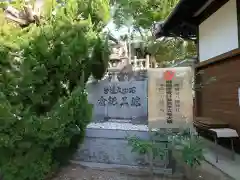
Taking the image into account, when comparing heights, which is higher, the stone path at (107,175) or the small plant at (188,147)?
the small plant at (188,147)

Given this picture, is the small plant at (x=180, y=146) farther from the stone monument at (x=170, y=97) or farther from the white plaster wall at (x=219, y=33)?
the white plaster wall at (x=219, y=33)

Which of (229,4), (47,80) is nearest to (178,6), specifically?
(229,4)

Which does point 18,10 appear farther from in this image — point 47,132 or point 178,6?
point 178,6

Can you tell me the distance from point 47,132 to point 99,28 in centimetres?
223

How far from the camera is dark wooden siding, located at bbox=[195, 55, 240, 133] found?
639cm

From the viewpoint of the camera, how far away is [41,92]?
4.29 metres

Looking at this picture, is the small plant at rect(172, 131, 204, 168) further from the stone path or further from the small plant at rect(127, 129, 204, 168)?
the stone path

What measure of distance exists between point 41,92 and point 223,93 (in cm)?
480

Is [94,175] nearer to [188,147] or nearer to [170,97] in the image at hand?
[188,147]

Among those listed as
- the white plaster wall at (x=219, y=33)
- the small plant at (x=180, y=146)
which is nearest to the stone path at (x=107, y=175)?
the small plant at (x=180, y=146)

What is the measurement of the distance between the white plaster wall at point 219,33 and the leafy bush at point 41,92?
3.45 m

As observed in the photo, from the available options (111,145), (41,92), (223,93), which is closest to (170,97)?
(111,145)

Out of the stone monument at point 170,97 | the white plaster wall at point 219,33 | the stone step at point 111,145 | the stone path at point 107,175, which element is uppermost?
the white plaster wall at point 219,33

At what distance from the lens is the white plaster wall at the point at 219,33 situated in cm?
623
